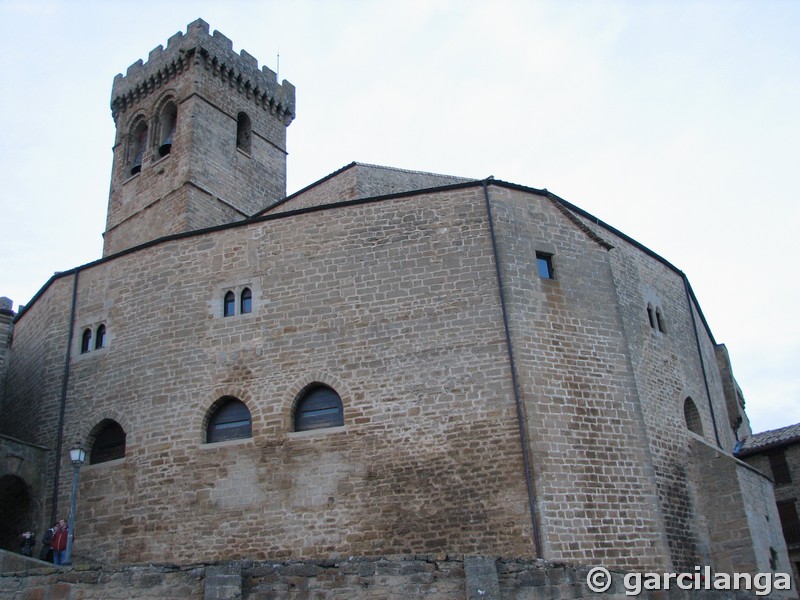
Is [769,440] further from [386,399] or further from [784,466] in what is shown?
[386,399]

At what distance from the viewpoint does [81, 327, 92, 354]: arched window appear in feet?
59.9

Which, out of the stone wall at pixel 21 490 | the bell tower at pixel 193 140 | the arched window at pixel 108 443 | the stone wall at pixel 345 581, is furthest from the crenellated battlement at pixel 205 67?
the stone wall at pixel 345 581

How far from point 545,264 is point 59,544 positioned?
1053cm

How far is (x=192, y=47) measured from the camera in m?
28.4

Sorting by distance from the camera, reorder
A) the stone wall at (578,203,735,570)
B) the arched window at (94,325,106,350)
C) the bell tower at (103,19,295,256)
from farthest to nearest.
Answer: the bell tower at (103,19,295,256) → the arched window at (94,325,106,350) → the stone wall at (578,203,735,570)

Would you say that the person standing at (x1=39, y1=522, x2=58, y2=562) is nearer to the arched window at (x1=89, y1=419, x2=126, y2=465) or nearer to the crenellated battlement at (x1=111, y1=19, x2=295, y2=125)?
the arched window at (x1=89, y1=419, x2=126, y2=465)

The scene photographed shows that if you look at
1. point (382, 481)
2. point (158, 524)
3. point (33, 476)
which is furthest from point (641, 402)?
point (33, 476)

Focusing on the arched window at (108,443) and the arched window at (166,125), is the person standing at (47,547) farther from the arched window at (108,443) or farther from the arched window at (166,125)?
the arched window at (166,125)

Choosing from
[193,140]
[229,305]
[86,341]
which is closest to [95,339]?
[86,341]

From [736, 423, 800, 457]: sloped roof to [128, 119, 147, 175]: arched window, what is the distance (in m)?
22.1

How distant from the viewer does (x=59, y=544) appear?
47.3 ft

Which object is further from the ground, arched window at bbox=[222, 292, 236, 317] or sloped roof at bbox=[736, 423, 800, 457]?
arched window at bbox=[222, 292, 236, 317]

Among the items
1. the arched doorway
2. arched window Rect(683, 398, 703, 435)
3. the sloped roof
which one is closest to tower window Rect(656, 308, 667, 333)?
arched window Rect(683, 398, 703, 435)

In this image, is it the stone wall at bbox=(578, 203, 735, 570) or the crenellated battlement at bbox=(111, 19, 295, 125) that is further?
the crenellated battlement at bbox=(111, 19, 295, 125)
